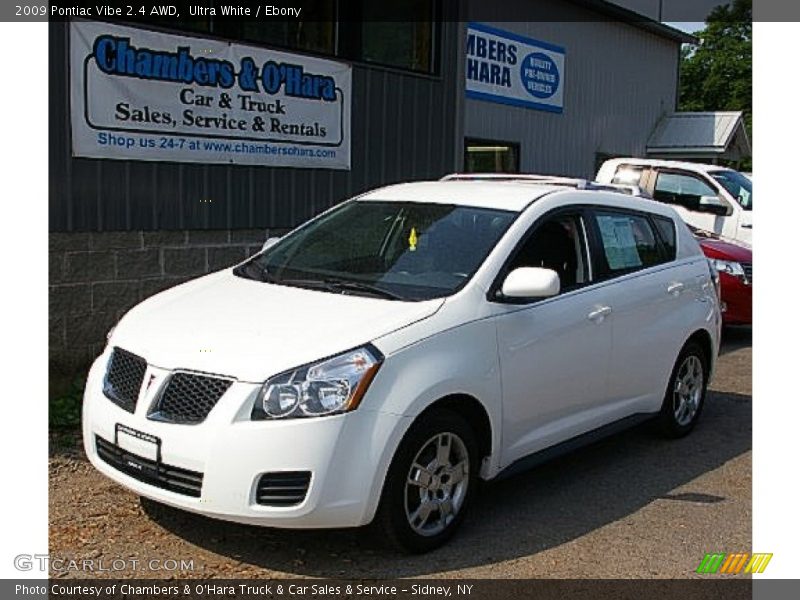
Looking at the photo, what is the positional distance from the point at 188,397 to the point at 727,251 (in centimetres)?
796

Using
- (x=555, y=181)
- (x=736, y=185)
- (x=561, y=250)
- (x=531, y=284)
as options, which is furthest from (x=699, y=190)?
(x=531, y=284)

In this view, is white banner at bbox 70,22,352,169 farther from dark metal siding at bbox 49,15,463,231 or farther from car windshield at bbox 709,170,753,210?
car windshield at bbox 709,170,753,210

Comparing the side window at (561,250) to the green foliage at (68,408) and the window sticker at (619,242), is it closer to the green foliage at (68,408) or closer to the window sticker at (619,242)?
the window sticker at (619,242)

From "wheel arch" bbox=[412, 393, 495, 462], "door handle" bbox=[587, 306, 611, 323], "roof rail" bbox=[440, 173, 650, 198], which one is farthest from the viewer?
"roof rail" bbox=[440, 173, 650, 198]

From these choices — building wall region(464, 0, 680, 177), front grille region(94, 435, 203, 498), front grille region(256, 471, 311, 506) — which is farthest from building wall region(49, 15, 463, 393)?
building wall region(464, 0, 680, 177)

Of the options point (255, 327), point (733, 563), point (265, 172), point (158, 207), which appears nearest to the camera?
point (255, 327)

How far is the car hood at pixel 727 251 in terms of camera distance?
10.6 metres

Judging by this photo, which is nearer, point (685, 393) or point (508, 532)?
point (508, 532)

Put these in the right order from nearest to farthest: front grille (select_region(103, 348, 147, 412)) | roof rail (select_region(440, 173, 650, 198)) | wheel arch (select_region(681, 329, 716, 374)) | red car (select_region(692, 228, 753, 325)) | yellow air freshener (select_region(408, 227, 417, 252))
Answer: front grille (select_region(103, 348, 147, 412)) < yellow air freshener (select_region(408, 227, 417, 252)) < roof rail (select_region(440, 173, 650, 198)) < wheel arch (select_region(681, 329, 716, 374)) < red car (select_region(692, 228, 753, 325))

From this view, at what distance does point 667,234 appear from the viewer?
22.1 feet

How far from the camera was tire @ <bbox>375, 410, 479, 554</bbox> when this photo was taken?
4312mm

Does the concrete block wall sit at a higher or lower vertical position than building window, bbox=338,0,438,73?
lower

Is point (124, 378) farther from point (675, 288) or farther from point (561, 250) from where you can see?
point (675, 288)

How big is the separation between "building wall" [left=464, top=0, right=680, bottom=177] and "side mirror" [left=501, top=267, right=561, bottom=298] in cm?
974
